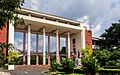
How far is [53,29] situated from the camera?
63.0m

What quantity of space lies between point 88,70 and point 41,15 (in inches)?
1307

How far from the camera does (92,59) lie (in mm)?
26109

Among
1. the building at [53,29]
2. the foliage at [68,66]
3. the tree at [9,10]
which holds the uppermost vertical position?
the building at [53,29]

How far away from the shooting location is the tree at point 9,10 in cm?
→ 595

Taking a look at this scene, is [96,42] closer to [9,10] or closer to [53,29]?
[53,29]

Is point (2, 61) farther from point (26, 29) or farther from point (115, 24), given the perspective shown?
point (115, 24)

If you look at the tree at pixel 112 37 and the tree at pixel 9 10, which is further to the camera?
the tree at pixel 112 37

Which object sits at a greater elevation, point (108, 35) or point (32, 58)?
point (108, 35)

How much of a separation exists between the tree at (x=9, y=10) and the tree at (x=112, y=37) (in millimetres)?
66497

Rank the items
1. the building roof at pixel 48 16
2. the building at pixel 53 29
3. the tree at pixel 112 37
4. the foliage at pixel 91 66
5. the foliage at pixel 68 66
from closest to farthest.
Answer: the foliage at pixel 91 66 → the foliage at pixel 68 66 → the building at pixel 53 29 → the building roof at pixel 48 16 → the tree at pixel 112 37

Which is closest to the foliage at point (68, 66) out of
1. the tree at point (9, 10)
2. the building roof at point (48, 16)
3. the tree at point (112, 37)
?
the building roof at point (48, 16)

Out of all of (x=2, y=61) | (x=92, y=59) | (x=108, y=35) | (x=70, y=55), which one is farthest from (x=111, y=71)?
(x=108, y=35)

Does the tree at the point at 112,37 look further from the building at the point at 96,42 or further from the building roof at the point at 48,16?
the building roof at the point at 48,16

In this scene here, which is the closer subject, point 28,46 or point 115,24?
point 28,46
